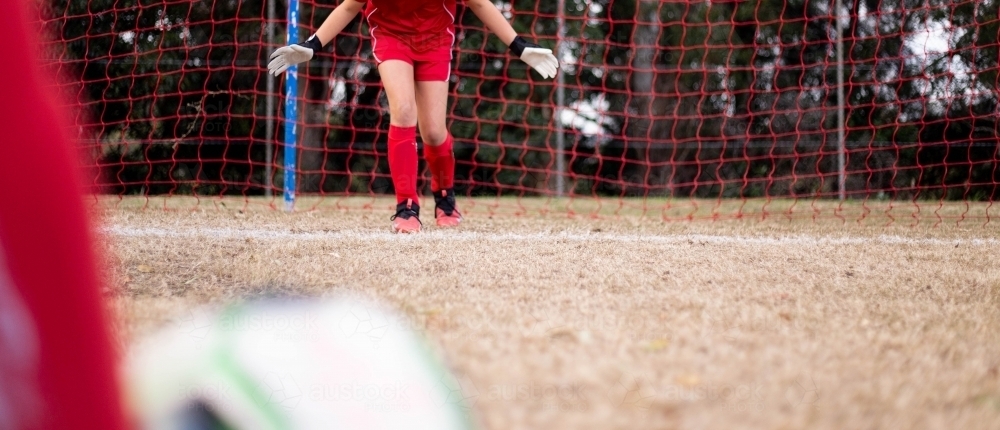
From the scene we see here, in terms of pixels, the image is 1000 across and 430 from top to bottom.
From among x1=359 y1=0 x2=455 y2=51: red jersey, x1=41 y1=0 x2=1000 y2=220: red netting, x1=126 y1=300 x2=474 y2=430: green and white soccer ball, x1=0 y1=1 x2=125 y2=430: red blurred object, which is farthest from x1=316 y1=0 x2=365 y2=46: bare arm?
x1=41 y1=0 x2=1000 y2=220: red netting

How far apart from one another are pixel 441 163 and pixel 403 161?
1.00 ft

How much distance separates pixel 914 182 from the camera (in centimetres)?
999

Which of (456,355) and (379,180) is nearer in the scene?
(456,355)

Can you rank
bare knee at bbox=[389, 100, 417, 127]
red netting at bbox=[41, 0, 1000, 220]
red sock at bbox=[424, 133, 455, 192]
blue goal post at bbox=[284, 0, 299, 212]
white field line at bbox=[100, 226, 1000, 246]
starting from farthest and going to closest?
red netting at bbox=[41, 0, 1000, 220] → blue goal post at bbox=[284, 0, 299, 212] → red sock at bbox=[424, 133, 455, 192] → bare knee at bbox=[389, 100, 417, 127] → white field line at bbox=[100, 226, 1000, 246]

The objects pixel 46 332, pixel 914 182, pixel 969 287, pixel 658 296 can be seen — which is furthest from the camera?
pixel 914 182

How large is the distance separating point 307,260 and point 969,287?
6.26ft

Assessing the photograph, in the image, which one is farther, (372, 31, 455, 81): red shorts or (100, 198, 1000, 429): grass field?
(372, 31, 455, 81): red shorts

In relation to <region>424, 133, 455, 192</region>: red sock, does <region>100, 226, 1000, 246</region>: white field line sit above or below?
below

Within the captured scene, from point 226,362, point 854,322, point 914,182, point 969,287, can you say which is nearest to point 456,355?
point 226,362

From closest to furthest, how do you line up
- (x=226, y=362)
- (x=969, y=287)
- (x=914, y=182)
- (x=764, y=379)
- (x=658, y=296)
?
(x=226, y=362) < (x=764, y=379) < (x=658, y=296) < (x=969, y=287) < (x=914, y=182)

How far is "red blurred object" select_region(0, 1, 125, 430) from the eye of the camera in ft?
1.34

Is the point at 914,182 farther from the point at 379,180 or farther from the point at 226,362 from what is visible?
the point at 226,362

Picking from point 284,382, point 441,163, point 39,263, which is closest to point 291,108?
point 441,163

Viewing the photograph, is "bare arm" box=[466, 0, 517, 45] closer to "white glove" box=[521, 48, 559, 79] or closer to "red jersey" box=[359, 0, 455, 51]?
"white glove" box=[521, 48, 559, 79]
